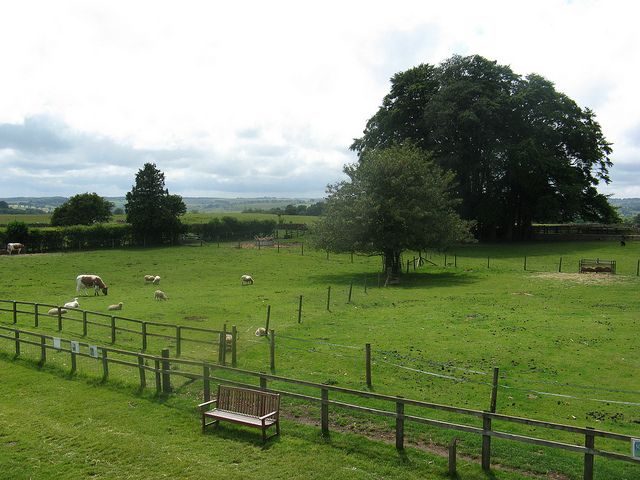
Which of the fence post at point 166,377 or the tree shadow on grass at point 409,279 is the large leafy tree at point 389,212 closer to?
the tree shadow on grass at point 409,279

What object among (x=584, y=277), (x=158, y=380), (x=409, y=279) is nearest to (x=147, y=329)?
(x=158, y=380)

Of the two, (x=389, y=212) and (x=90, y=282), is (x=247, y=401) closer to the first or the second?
(x=90, y=282)

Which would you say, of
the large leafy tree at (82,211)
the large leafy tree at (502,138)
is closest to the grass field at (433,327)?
the large leafy tree at (502,138)

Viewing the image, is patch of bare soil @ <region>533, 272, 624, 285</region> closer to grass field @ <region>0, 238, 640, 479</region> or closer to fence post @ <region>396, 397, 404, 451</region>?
grass field @ <region>0, 238, 640, 479</region>

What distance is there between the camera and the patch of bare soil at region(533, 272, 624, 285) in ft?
117

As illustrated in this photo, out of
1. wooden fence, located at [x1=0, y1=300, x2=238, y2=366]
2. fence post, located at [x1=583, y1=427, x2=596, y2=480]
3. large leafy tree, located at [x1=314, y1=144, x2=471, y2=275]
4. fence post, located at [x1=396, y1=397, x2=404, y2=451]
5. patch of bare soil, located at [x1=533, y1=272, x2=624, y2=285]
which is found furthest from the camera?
large leafy tree, located at [x1=314, y1=144, x2=471, y2=275]

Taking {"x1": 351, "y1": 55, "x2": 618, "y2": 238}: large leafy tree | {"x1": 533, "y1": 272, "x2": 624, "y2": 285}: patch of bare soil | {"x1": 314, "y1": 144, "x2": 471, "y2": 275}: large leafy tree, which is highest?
{"x1": 351, "y1": 55, "x2": 618, "y2": 238}: large leafy tree

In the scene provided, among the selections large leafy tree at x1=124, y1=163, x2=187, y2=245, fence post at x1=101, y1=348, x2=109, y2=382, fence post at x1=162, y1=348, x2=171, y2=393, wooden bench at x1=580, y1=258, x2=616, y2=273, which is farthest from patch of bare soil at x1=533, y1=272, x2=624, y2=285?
large leafy tree at x1=124, y1=163, x2=187, y2=245

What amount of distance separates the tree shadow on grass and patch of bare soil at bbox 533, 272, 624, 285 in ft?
17.9

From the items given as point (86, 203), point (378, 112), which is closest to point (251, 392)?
point (378, 112)

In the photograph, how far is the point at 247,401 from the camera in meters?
12.1

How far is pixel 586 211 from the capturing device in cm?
6481

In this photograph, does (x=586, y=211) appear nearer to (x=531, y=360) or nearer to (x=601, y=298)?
(x=601, y=298)

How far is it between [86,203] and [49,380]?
87.4 metres
